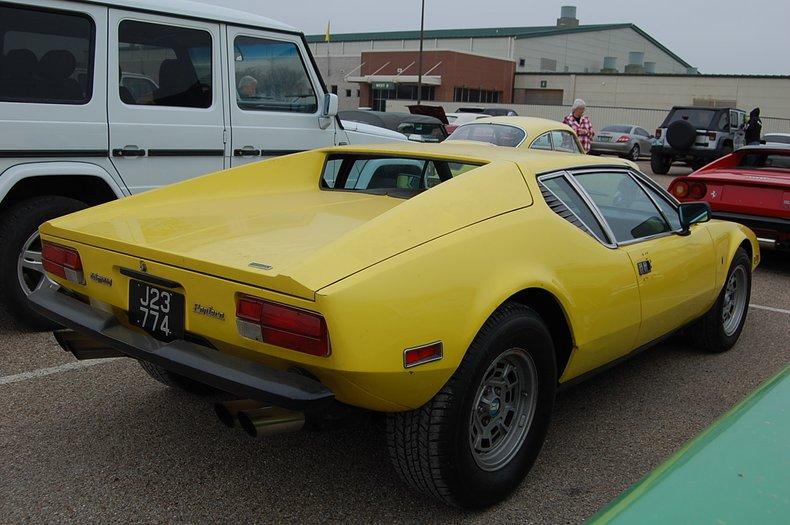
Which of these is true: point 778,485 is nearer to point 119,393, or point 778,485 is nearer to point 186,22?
point 119,393

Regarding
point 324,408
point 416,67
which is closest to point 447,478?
point 324,408

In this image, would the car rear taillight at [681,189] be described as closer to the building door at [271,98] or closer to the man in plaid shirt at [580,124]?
the man in plaid shirt at [580,124]

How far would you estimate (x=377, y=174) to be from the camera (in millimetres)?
3971

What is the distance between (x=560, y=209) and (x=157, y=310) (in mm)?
1731

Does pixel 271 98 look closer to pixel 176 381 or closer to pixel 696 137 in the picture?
pixel 176 381

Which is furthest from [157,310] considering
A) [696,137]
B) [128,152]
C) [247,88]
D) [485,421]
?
[696,137]

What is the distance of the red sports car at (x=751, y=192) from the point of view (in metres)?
6.86

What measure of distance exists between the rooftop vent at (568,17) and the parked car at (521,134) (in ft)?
216

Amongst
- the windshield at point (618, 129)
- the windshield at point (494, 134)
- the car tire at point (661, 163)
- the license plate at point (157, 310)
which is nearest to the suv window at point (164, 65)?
the license plate at point (157, 310)

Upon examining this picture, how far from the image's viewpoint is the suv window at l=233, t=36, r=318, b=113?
5676 millimetres

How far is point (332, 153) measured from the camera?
3.95 metres

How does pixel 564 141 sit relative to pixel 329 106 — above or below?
below

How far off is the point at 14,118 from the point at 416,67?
47.6m

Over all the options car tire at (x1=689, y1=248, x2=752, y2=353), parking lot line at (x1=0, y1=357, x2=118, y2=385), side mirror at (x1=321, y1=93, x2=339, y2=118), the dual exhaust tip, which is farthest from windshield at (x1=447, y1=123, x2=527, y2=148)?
the dual exhaust tip
